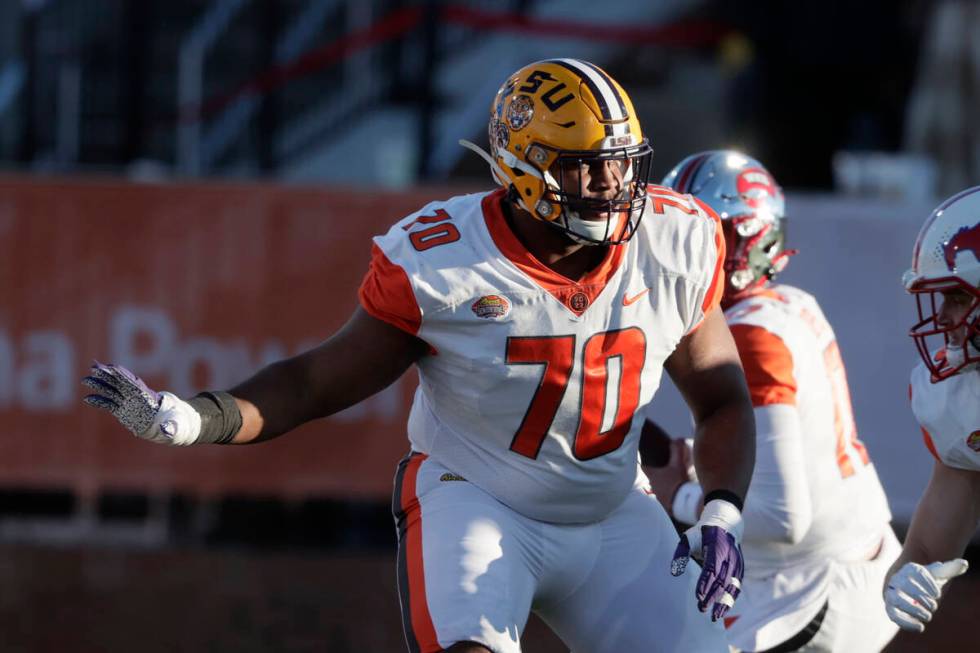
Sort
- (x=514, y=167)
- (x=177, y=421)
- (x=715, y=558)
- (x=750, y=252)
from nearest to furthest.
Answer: (x=177, y=421)
(x=715, y=558)
(x=514, y=167)
(x=750, y=252)

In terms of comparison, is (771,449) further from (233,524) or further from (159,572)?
(233,524)

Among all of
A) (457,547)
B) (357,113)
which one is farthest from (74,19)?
(457,547)

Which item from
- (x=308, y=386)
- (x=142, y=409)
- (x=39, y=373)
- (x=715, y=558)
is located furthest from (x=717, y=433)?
(x=39, y=373)

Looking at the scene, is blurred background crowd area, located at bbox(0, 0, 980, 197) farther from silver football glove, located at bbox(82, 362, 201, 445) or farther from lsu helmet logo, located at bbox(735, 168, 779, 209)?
silver football glove, located at bbox(82, 362, 201, 445)

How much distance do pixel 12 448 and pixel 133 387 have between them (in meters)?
5.61

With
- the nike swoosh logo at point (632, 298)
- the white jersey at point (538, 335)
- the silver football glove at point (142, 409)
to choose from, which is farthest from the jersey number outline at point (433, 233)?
the silver football glove at point (142, 409)

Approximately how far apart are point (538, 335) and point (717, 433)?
557 millimetres

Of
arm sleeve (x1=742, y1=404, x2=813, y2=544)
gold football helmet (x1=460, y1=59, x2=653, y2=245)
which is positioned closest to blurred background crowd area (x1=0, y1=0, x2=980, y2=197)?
arm sleeve (x1=742, y1=404, x2=813, y2=544)

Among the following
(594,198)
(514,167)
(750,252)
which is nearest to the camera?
(594,198)

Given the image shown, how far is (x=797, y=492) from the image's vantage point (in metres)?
4.27

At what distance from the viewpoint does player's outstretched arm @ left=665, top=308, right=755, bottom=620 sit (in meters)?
3.82

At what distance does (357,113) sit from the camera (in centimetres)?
1284

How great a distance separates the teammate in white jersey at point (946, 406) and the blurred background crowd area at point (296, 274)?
3.52 m

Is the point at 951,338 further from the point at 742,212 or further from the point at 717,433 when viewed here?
the point at 742,212
